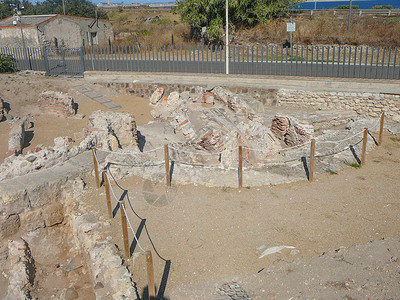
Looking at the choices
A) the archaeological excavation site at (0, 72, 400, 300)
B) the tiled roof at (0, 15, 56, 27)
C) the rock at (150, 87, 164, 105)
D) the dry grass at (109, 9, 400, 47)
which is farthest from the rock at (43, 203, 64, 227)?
the tiled roof at (0, 15, 56, 27)

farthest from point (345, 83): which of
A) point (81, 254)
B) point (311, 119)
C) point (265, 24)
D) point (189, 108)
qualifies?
point (265, 24)

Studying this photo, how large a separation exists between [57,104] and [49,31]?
17531 mm

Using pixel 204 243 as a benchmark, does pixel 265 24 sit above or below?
above

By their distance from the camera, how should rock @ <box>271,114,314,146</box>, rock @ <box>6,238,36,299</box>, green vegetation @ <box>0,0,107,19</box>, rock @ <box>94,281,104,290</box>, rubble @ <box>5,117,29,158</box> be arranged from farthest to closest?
green vegetation @ <box>0,0,107,19</box> < rubble @ <box>5,117,29,158</box> < rock @ <box>271,114,314,146</box> < rock @ <box>6,238,36,299</box> < rock @ <box>94,281,104,290</box>

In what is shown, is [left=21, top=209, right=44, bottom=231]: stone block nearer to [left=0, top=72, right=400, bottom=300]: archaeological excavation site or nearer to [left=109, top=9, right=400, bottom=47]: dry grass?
[left=0, top=72, right=400, bottom=300]: archaeological excavation site

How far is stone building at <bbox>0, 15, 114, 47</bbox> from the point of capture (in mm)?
29184

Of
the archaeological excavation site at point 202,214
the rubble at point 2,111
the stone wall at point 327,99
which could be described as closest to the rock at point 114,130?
the archaeological excavation site at point 202,214

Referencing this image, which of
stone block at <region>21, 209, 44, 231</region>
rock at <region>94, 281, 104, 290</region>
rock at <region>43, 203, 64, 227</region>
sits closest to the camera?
rock at <region>94, 281, 104, 290</region>

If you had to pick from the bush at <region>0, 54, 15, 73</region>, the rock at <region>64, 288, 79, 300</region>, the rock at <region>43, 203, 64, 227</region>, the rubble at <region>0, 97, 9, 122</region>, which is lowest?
the rock at <region>64, 288, 79, 300</region>

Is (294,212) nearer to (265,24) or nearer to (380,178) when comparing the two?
(380,178)

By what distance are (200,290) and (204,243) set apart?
110 centimetres

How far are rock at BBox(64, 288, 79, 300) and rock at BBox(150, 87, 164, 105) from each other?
37.4ft

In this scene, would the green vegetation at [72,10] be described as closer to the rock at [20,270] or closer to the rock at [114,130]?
the rock at [114,130]

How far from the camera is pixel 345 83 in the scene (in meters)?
14.2
